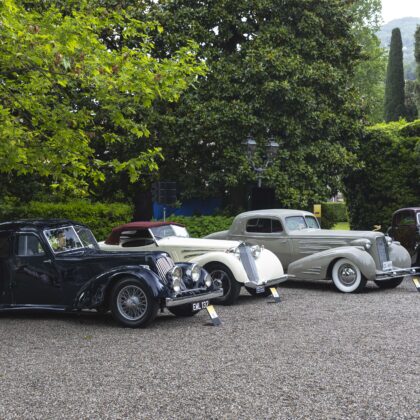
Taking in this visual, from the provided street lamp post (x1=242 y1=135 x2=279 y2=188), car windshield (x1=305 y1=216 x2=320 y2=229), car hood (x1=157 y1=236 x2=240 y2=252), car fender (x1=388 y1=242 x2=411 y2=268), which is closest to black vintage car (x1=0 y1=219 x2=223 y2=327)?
car hood (x1=157 y1=236 x2=240 y2=252)

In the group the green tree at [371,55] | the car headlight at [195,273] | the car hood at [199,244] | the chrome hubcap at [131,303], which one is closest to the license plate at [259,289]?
the car hood at [199,244]

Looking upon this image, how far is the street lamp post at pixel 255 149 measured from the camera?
20130mm

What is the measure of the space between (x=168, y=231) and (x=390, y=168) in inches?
656

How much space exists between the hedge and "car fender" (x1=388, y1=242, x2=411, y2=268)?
478 inches

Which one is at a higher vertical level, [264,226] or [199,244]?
[264,226]

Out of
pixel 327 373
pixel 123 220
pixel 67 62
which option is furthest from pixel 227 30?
pixel 327 373

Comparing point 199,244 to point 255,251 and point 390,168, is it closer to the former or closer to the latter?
point 255,251

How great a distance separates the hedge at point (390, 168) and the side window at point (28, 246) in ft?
61.3

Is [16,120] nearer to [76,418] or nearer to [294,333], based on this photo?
[294,333]

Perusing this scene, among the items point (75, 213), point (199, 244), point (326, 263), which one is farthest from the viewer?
point (75, 213)

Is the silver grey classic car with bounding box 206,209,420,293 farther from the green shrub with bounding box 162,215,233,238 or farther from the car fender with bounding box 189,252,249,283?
the green shrub with bounding box 162,215,233,238

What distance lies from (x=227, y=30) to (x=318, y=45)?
12.1ft

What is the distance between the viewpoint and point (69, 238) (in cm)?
990

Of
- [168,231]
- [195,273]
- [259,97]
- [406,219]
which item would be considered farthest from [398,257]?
[259,97]
